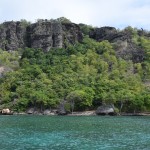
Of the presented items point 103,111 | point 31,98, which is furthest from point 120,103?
point 31,98

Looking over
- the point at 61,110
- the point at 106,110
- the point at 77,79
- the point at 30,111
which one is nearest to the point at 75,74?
the point at 77,79

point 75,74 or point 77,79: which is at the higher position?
point 75,74

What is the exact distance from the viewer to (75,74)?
513ft

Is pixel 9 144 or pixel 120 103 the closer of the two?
pixel 9 144

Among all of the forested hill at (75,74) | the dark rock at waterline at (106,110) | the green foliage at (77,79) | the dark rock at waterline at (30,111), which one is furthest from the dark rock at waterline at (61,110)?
the dark rock at waterline at (106,110)

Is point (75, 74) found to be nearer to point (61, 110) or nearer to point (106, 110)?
point (61, 110)

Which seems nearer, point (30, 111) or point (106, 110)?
point (106, 110)

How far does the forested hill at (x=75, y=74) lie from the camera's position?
128 meters

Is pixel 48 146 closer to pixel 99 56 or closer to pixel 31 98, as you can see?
pixel 31 98

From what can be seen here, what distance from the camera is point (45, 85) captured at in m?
144

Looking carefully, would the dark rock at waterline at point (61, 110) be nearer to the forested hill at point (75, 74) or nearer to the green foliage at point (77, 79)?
the forested hill at point (75, 74)

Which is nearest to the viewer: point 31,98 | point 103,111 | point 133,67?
point 103,111

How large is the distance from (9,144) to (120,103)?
267 ft

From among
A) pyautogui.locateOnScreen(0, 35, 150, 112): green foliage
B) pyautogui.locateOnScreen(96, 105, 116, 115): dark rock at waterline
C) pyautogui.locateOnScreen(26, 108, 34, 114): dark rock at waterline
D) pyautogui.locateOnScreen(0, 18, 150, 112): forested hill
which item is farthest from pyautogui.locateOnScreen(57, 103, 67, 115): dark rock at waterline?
pyautogui.locateOnScreen(96, 105, 116, 115): dark rock at waterline
